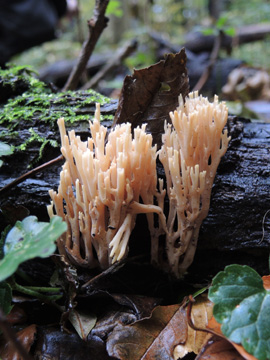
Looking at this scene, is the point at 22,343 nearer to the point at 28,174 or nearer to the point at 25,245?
the point at 25,245

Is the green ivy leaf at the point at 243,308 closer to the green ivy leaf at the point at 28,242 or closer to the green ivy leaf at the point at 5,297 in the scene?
the green ivy leaf at the point at 28,242

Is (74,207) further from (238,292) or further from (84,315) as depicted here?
(238,292)

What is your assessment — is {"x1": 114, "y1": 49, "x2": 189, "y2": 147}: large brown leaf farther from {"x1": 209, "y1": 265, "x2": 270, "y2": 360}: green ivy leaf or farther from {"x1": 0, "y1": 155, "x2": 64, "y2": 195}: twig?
{"x1": 209, "y1": 265, "x2": 270, "y2": 360}: green ivy leaf

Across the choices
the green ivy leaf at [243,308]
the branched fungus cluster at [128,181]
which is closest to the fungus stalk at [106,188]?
the branched fungus cluster at [128,181]

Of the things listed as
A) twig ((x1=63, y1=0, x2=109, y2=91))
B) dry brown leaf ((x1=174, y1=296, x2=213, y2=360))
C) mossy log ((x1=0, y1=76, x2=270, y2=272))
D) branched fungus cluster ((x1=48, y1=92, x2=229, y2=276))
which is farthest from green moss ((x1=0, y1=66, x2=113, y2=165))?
dry brown leaf ((x1=174, y1=296, x2=213, y2=360))

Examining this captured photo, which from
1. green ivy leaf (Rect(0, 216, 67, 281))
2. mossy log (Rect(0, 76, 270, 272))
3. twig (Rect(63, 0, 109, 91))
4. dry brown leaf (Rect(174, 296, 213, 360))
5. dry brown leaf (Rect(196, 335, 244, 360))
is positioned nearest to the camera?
green ivy leaf (Rect(0, 216, 67, 281))

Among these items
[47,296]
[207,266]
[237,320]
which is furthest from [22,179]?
[237,320]
